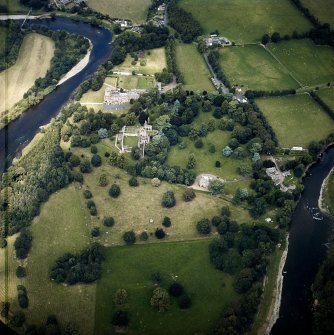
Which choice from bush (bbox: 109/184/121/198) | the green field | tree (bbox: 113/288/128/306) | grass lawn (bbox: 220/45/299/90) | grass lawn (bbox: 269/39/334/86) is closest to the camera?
tree (bbox: 113/288/128/306)

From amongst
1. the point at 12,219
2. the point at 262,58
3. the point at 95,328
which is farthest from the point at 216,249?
the point at 262,58

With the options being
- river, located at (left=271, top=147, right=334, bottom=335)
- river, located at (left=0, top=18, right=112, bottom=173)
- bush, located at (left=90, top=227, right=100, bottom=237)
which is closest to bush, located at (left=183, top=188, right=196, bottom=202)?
bush, located at (left=90, top=227, right=100, bottom=237)

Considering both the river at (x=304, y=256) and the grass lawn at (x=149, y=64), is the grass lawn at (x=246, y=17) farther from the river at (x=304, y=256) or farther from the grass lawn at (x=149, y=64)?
the river at (x=304, y=256)

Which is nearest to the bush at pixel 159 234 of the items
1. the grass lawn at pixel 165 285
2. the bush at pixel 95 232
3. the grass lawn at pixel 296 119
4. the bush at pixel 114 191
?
the grass lawn at pixel 165 285

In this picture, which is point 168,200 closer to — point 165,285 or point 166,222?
point 166,222

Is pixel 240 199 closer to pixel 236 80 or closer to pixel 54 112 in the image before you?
pixel 236 80

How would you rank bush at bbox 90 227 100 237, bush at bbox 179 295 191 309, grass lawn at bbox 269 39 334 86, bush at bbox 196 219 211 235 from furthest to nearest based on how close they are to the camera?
grass lawn at bbox 269 39 334 86 < bush at bbox 196 219 211 235 < bush at bbox 90 227 100 237 < bush at bbox 179 295 191 309

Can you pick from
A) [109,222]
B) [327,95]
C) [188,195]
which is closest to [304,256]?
[188,195]

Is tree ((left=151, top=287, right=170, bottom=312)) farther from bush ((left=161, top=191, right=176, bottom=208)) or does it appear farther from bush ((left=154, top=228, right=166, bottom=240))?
bush ((left=161, top=191, right=176, bottom=208))
